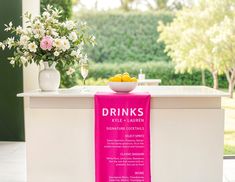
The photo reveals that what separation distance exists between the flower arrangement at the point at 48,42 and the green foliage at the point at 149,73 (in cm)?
361

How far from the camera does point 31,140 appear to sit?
130 inches

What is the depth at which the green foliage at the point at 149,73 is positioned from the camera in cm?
727

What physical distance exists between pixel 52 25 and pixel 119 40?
443 centimetres

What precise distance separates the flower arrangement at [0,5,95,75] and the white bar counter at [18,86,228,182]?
0.28 m

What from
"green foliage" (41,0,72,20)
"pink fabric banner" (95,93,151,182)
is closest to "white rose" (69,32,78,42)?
"pink fabric banner" (95,93,151,182)

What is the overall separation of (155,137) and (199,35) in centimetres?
365

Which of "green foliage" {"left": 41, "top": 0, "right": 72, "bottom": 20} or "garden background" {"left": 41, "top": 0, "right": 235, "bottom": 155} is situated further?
"garden background" {"left": 41, "top": 0, "right": 235, "bottom": 155}

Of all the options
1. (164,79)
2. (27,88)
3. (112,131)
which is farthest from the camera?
(164,79)

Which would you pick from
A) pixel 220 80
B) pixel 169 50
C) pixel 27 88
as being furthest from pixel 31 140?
pixel 169 50

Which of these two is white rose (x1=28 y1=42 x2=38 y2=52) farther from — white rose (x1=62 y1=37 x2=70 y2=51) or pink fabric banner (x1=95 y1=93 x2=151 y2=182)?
pink fabric banner (x1=95 y1=93 x2=151 y2=182)

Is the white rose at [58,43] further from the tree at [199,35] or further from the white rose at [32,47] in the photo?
the tree at [199,35]

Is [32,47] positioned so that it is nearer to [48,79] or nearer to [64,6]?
[48,79]

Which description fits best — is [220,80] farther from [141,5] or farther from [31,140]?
[31,140]

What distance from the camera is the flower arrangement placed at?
330 centimetres
